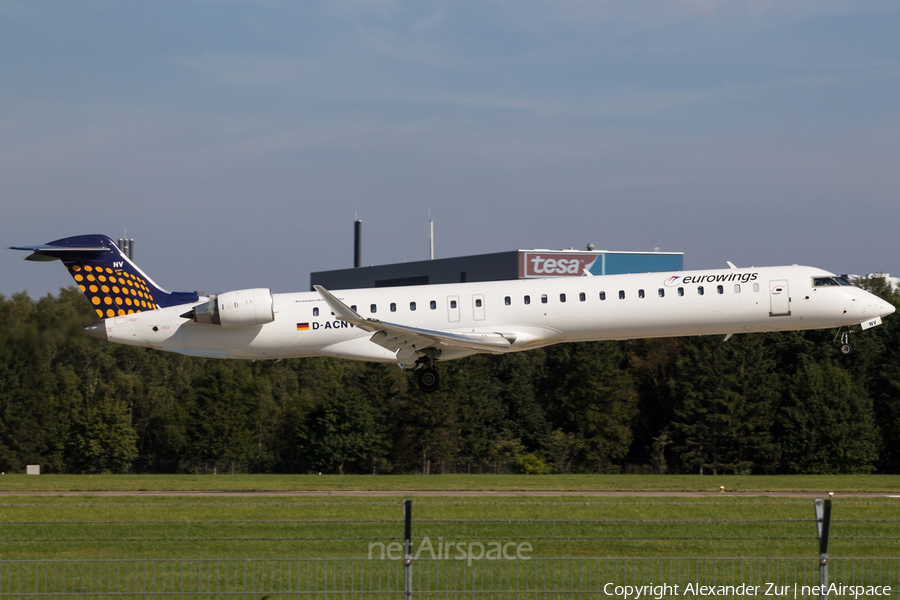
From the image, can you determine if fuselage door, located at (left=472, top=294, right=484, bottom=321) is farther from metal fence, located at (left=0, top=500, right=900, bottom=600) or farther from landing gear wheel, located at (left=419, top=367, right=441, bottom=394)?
metal fence, located at (left=0, top=500, right=900, bottom=600)

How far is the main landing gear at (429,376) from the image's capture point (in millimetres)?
26484

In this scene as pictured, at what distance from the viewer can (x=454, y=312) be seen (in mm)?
26484

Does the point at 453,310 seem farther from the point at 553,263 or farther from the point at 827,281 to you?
the point at 553,263

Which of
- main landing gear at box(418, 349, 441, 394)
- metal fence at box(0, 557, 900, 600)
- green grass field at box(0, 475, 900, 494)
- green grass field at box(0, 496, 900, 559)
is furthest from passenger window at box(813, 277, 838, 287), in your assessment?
metal fence at box(0, 557, 900, 600)

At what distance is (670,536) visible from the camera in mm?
15094

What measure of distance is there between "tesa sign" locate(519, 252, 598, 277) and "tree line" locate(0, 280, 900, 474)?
6569mm

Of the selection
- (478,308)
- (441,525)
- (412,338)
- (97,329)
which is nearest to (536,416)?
(478,308)

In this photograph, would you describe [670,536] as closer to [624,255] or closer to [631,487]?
[631,487]

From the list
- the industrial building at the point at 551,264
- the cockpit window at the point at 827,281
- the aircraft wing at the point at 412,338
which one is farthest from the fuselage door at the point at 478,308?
the industrial building at the point at 551,264

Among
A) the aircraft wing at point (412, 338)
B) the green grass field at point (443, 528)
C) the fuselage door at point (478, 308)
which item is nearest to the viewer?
the green grass field at point (443, 528)

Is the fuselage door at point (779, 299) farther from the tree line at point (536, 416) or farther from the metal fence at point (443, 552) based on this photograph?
the tree line at point (536, 416)

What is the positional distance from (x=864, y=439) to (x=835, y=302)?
112 ft

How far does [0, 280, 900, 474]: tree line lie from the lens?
189ft

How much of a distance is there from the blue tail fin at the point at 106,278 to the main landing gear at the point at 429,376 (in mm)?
7264
